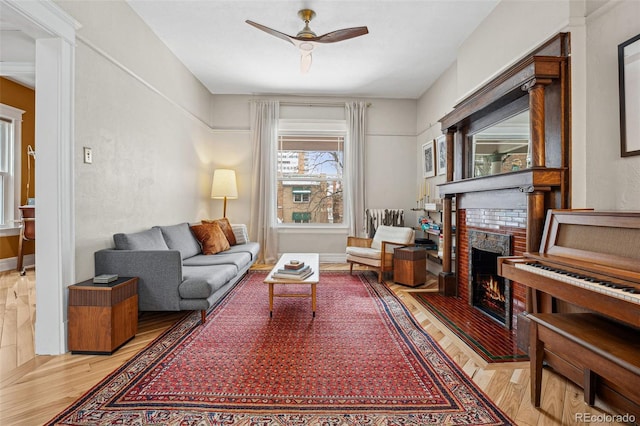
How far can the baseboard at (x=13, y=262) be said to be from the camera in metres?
4.51

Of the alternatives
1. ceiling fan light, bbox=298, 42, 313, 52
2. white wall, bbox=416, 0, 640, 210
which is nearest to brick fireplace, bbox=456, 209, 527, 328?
white wall, bbox=416, 0, 640, 210

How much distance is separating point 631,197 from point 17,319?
4725 mm

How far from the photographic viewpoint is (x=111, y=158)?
108 inches

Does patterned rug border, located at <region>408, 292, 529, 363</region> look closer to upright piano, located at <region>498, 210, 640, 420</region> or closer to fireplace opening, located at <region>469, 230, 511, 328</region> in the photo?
upright piano, located at <region>498, 210, 640, 420</region>

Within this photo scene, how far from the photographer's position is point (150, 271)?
8.38 ft

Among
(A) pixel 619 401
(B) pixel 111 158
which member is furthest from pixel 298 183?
(A) pixel 619 401

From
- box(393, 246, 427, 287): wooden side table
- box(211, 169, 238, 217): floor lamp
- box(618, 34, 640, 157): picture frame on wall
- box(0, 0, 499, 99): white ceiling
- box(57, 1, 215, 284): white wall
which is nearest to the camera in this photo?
box(618, 34, 640, 157): picture frame on wall

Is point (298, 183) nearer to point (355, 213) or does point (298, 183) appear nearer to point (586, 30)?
point (355, 213)

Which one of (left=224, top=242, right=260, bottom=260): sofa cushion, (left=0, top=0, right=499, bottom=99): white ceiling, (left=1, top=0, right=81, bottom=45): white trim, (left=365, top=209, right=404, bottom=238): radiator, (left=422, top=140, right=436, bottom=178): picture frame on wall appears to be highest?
(left=0, top=0, right=499, bottom=99): white ceiling

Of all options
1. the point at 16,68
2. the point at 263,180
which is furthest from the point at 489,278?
the point at 16,68

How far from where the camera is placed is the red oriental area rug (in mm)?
1533

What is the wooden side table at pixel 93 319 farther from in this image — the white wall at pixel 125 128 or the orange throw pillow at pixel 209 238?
the orange throw pillow at pixel 209 238

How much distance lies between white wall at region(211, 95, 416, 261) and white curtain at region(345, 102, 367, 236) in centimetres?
17

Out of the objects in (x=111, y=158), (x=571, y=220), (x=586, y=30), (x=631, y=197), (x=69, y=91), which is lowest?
(x=571, y=220)
